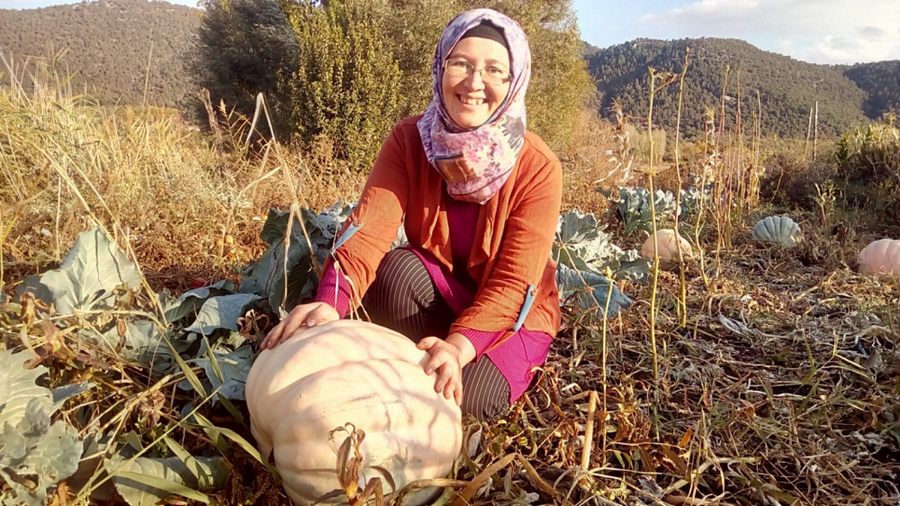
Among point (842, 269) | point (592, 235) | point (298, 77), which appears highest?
point (298, 77)

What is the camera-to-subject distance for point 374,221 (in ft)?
5.89

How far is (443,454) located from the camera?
130cm

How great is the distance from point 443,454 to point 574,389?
684mm

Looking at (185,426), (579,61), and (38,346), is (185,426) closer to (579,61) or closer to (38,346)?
(38,346)

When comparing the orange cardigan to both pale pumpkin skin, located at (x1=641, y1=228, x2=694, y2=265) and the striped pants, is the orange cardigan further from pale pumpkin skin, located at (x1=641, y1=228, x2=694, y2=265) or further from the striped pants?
pale pumpkin skin, located at (x1=641, y1=228, x2=694, y2=265)

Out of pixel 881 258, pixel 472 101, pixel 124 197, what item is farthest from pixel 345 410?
pixel 881 258

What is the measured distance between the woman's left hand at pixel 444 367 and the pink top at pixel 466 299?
16 centimetres

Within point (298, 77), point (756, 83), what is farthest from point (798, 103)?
point (298, 77)

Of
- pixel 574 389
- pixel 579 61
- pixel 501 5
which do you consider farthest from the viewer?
pixel 579 61

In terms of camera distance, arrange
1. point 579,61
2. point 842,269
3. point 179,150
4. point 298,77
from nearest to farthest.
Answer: point 842,269, point 179,150, point 298,77, point 579,61

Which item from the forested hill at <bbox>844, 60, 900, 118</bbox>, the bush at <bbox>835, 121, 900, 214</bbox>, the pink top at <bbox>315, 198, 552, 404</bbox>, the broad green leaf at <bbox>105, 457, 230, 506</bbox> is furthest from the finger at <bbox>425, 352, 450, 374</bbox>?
the forested hill at <bbox>844, 60, 900, 118</bbox>

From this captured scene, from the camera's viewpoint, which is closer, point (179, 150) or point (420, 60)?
point (179, 150)

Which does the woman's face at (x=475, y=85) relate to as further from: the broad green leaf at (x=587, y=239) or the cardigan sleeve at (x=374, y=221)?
the broad green leaf at (x=587, y=239)

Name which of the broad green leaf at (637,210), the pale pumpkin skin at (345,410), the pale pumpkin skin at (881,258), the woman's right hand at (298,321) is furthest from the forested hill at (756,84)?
the pale pumpkin skin at (345,410)
